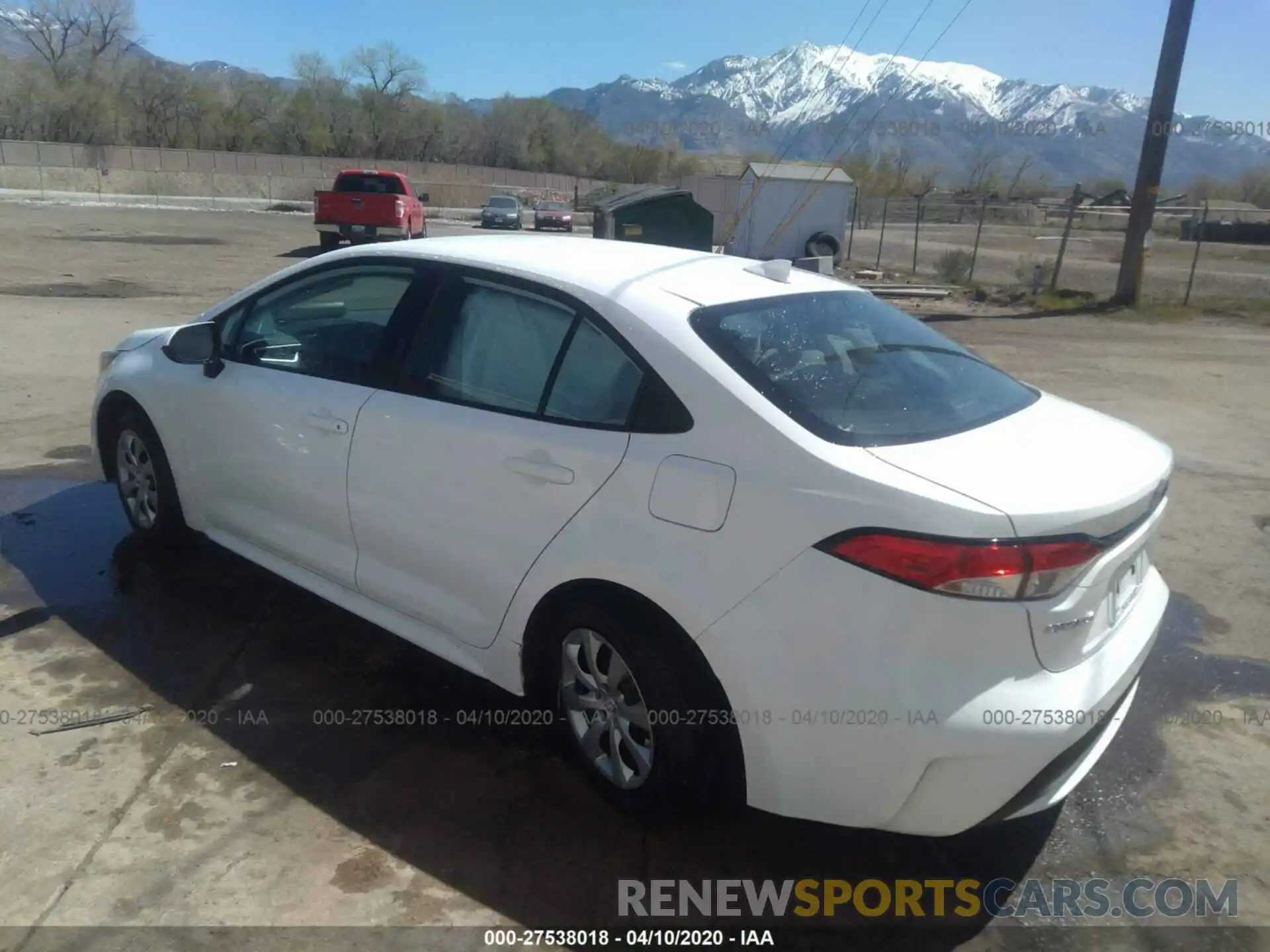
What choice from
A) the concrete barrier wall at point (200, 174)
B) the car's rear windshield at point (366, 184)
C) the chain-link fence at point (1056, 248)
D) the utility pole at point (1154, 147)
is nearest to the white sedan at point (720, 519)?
the chain-link fence at point (1056, 248)

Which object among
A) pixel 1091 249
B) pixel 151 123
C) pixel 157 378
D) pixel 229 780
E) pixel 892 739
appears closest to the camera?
pixel 892 739

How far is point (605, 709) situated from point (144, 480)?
3.02 metres

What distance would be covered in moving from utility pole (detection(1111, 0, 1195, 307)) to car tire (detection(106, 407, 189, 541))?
16958 mm

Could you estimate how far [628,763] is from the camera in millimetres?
3102

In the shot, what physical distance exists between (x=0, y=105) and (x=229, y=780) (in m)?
63.1

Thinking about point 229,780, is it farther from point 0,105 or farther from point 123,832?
point 0,105

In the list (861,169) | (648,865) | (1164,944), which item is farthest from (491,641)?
(861,169)

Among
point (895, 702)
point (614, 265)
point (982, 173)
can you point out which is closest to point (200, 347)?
point (614, 265)

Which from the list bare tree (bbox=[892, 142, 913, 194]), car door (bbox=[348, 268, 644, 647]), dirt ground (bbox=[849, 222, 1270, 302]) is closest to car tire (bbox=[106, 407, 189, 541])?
car door (bbox=[348, 268, 644, 647])

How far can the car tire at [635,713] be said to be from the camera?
283 centimetres

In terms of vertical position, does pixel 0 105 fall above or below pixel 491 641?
above

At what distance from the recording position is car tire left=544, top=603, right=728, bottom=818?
9.29 feet

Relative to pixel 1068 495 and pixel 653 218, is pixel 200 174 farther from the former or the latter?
pixel 1068 495

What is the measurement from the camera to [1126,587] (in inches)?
116
